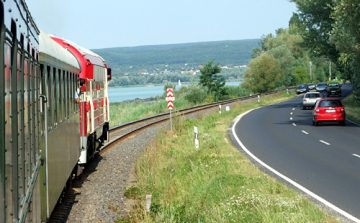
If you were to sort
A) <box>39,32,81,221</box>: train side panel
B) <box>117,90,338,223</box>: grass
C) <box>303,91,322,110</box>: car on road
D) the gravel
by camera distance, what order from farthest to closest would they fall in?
1. <box>303,91,322,110</box>: car on road
2. the gravel
3. <box>117,90,338,223</box>: grass
4. <box>39,32,81,221</box>: train side panel

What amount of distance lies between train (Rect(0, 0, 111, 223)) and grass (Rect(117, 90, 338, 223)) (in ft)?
6.11

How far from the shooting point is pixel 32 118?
5555mm

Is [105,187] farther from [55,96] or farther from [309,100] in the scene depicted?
[309,100]

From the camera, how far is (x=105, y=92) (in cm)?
1942

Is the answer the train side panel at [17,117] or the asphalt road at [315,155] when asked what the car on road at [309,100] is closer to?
the asphalt road at [315,155]

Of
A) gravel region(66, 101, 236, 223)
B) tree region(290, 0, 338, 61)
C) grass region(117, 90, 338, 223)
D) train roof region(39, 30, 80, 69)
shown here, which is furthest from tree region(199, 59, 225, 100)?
train roof region(39, 30, 80, 69)

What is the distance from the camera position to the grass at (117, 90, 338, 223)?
903 cm

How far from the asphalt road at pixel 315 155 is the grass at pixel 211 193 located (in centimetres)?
90

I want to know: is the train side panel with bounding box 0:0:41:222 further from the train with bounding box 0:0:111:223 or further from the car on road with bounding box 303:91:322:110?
the car on road with bounding box 303:91:322:110

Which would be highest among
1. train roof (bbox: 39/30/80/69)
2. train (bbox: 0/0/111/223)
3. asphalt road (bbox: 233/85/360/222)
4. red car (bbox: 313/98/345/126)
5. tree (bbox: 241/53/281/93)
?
tree (bbox: 241/53/281/93)

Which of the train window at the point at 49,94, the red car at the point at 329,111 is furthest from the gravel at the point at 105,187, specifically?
the red car at the point at 329,111

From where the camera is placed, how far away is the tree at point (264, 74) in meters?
91.1

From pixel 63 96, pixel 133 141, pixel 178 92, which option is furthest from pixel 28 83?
pixel 178 92

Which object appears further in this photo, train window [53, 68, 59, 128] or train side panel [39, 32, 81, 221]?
train window [53, 68, 59, 128]
